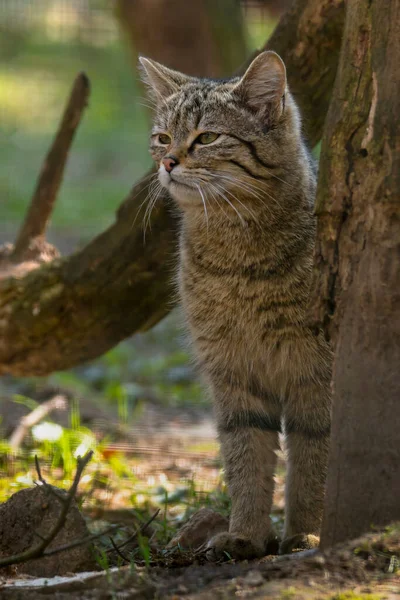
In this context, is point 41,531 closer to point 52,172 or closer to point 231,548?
point 231,548

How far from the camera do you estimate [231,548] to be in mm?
3057

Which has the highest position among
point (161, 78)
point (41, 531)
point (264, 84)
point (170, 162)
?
point (161, 78)

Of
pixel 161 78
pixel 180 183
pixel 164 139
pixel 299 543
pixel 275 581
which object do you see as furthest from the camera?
pixel 161 78

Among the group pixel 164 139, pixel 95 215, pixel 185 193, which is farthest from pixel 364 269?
pixel 95 215

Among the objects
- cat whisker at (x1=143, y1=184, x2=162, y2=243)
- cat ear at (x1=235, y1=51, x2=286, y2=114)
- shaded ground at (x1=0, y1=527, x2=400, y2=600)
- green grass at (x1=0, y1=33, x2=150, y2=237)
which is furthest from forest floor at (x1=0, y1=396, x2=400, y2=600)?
green grass at (x1=0, y1=33, x2=150, y2=237)

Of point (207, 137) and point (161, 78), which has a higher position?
point (161, 78)

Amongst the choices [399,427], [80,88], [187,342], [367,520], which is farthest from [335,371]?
[80,88]

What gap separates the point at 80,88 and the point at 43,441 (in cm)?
201

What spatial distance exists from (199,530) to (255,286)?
3.21 feet

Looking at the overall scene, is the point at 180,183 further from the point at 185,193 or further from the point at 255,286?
the point at 255,286

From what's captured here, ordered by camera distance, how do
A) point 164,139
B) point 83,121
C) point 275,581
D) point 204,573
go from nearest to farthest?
point 275,581, point 204,573, point 164,139, point 83,121

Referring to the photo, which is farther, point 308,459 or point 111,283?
point 111,283

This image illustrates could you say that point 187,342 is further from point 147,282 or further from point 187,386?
point 187,386

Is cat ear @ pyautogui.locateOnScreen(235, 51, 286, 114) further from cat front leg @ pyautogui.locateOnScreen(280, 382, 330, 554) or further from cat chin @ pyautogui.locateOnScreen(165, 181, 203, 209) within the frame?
cat front leg @ pyautogui.locateOnScreen(280, 382, 330, 554)
